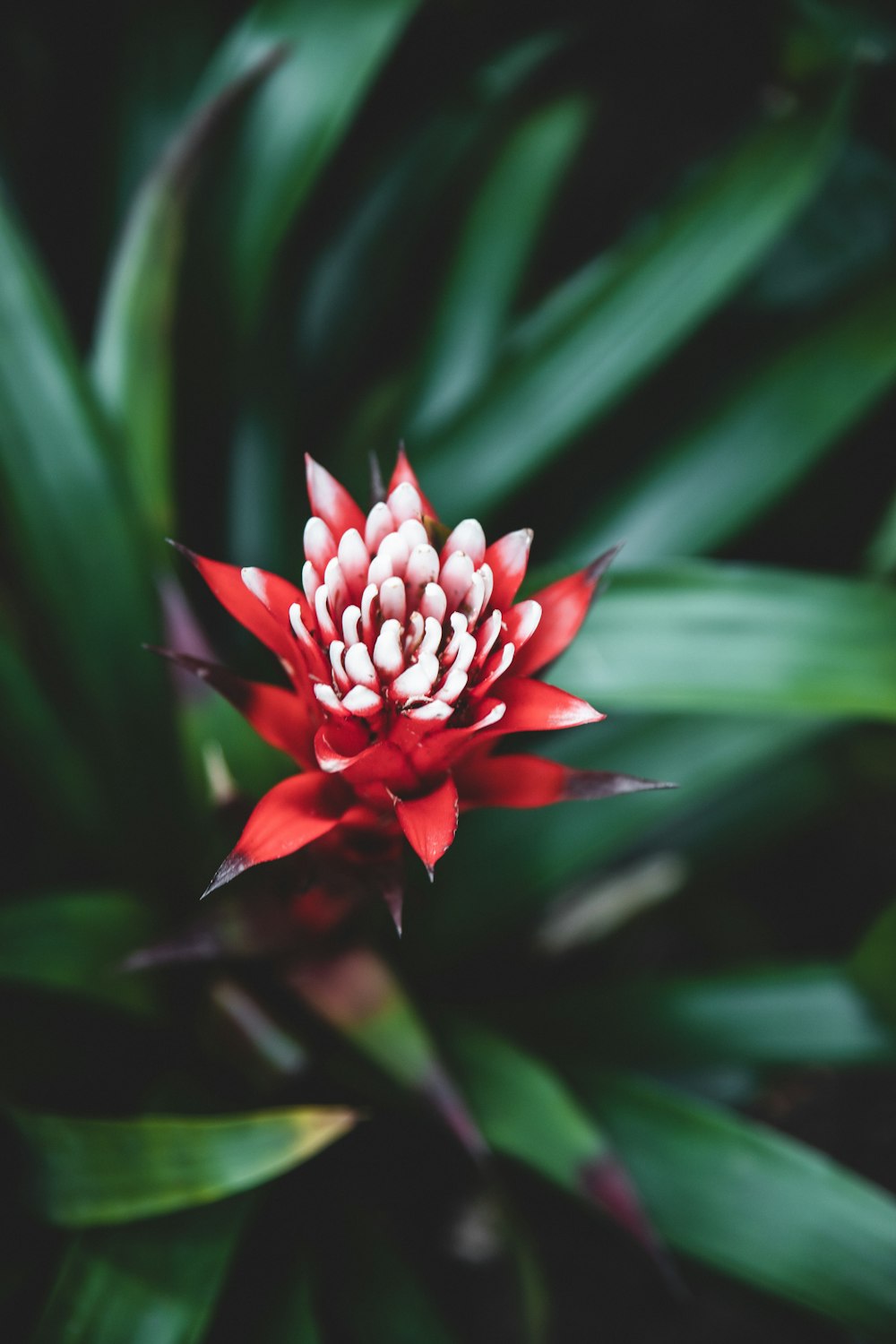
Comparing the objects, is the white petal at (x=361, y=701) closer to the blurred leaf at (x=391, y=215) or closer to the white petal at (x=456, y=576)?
the white petal at (x=456, y=576)

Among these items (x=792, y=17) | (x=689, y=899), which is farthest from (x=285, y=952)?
(x=792, y=17)

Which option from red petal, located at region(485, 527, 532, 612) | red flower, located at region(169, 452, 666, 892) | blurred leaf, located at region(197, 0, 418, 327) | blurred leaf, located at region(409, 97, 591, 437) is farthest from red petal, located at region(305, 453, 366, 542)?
blurred leaf, located at region(409, 97, 591, 437)

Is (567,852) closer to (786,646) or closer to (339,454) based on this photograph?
(786,646)

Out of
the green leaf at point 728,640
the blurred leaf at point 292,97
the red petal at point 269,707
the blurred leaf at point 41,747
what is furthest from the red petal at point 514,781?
the blurred leaf at point 292,97

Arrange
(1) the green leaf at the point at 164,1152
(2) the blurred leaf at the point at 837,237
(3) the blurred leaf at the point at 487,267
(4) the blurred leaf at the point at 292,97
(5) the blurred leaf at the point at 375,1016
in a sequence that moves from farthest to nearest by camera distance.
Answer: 1. (2) the blurred leaf at the point at 837,237
2. (3) the blurred leaf at the point at 487,267
3. (4) the blurred leaf at the point at 292,97
4. (5) the blurred leaf at the point at 375,1016
5. (1) the green leaf at the point at 164,1152

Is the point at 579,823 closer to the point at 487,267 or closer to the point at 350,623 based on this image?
the point at 350,623

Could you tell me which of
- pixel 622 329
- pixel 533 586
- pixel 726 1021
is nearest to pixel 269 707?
pixel 533 586
